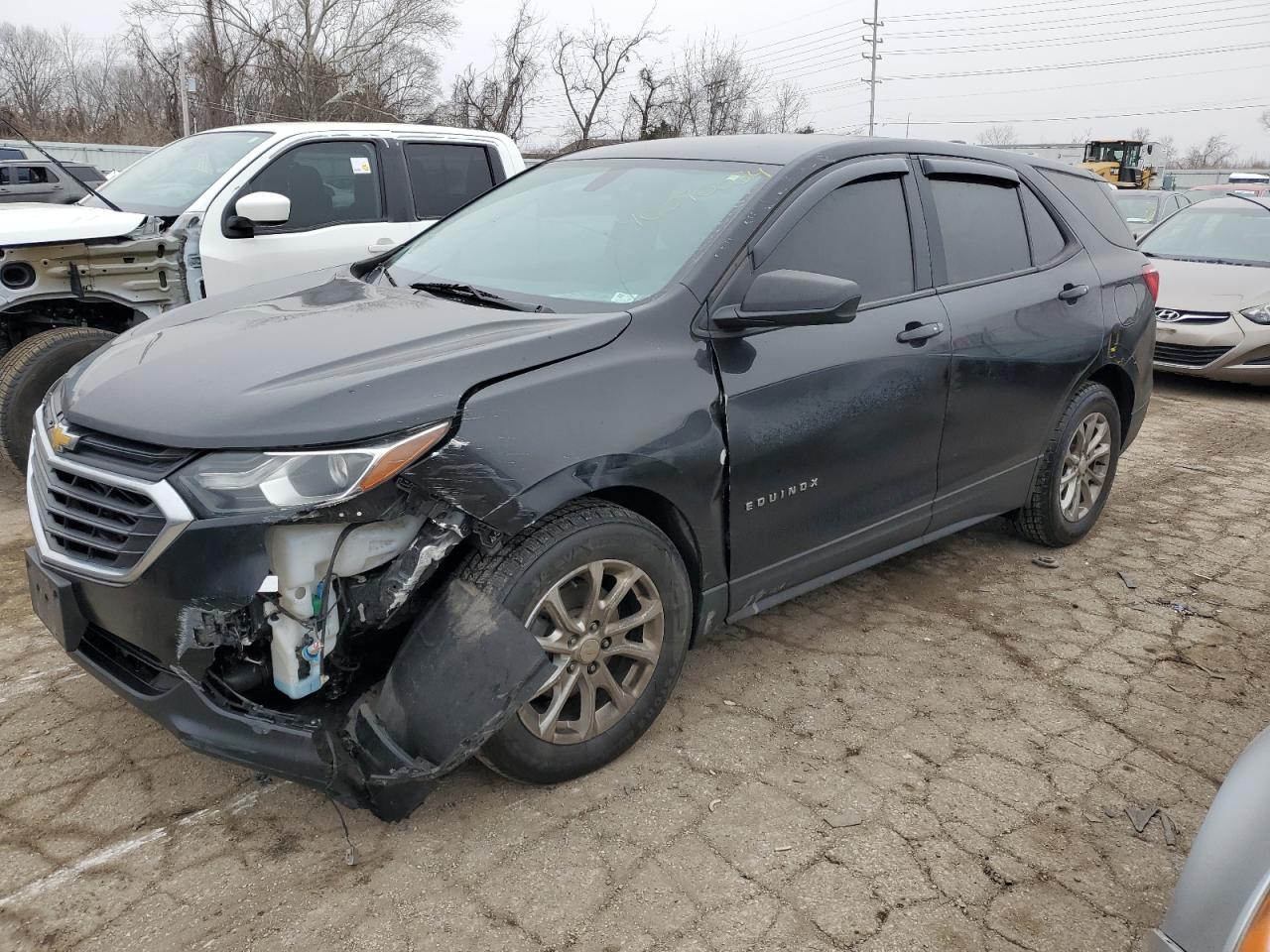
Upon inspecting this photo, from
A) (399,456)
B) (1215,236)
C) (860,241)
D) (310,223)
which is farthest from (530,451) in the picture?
(1215,236)

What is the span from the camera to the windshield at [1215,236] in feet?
29.7

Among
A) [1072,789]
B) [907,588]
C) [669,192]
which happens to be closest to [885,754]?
[1072,789]

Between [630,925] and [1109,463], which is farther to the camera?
[1109,463]

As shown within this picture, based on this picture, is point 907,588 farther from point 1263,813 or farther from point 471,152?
point 471,152

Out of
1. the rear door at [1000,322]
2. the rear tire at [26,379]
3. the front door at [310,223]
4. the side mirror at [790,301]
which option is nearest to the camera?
the side mirror at [790,301]

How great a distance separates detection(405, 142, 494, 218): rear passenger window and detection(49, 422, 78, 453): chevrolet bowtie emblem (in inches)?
165

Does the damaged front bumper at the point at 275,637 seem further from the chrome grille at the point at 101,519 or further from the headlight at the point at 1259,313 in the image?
the headlight at the point at 1259,313

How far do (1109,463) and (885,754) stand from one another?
2.46 meters

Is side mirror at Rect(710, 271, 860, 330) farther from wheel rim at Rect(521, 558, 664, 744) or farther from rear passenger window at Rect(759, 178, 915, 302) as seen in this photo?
wheel rim at Rect(521, 558, 664, 744)

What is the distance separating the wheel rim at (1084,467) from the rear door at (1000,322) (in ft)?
0.99

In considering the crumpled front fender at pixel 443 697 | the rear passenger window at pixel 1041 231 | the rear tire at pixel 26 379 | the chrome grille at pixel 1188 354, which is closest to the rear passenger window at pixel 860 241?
the rear passenger window at pixel 1041 231

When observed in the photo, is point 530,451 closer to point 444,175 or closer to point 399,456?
point 399,456

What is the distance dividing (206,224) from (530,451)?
13.3ft

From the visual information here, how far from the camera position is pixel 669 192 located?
10.9ft
